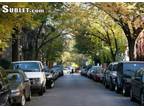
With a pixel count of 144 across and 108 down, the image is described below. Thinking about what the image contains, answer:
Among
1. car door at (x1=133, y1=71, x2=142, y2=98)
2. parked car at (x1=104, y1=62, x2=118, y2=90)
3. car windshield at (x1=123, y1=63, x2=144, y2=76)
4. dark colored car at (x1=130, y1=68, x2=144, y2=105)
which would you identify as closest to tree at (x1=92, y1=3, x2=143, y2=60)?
parked car at (x1=104, y1=62, x2=118, y2=90)

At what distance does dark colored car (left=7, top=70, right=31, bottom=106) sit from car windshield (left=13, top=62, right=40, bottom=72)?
5.43 m

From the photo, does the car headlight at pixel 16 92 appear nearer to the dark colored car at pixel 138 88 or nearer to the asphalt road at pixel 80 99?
the asphalt road at pixel 80 99

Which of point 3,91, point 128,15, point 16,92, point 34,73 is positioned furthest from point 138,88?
point 128,15

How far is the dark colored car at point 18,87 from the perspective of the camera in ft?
64.4

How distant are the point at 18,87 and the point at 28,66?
27.7 feet

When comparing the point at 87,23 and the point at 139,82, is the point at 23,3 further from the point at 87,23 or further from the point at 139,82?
the point at 87,23

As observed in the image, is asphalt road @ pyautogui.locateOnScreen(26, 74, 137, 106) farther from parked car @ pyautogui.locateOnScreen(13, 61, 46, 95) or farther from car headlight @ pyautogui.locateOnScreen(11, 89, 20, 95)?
car headlight @ pyautogui.locateOnScreen(11, 89, 20, 95)

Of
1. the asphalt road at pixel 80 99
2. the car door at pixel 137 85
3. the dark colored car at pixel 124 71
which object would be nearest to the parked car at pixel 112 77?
the asphalt road at pixel 80 99

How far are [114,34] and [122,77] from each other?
104 ft

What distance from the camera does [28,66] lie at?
92.8ft

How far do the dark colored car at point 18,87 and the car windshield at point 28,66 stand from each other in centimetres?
543

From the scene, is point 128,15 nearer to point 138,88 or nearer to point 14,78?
point 138,88


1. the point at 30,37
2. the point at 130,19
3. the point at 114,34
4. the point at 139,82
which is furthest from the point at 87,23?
the point at 139,82

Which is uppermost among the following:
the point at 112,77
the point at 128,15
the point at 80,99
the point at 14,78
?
the point at 128,15
